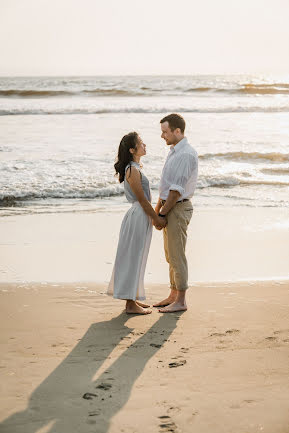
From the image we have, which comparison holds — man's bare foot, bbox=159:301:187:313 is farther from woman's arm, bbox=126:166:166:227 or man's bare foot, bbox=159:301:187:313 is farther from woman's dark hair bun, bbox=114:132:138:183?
woman's dark hair bun, bbox=114:132:138:183

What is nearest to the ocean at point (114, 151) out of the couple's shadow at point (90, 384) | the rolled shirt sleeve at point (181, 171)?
the rolled shirt sleeve at point (181, 171)

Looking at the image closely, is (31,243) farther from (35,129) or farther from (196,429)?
(35,129)

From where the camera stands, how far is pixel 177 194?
15.9ft

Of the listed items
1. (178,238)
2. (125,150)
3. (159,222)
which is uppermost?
(125,150)

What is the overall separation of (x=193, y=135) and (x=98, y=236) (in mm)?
11686

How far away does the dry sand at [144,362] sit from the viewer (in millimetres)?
3070

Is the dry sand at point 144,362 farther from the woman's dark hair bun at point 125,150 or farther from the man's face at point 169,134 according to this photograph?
the man's face at point 169,134

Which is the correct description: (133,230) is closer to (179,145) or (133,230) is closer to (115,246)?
(179,145)

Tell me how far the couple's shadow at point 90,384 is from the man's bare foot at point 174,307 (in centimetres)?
27

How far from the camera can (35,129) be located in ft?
64.7

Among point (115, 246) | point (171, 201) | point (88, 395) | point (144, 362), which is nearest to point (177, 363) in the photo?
point (144, 362)

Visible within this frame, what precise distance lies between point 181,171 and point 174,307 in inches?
43.0

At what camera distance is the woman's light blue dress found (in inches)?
193

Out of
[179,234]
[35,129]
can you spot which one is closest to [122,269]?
[179,234]
